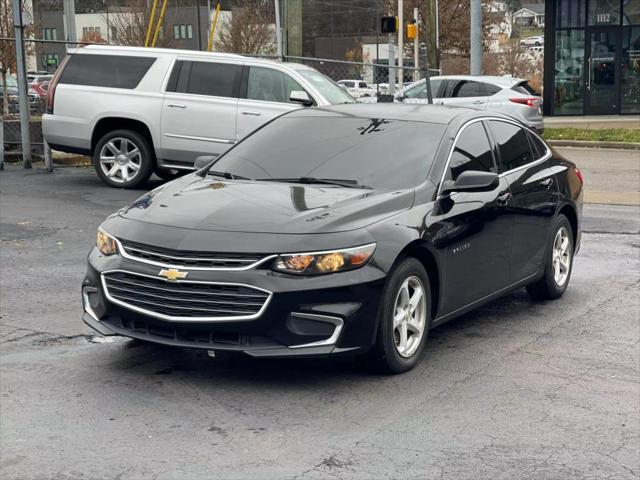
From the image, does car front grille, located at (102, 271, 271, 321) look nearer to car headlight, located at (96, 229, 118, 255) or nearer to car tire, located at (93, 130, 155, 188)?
car headlight, located at (96, 229, 118, 255)

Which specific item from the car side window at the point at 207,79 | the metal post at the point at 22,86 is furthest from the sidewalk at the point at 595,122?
the metal post at the point at 22,86

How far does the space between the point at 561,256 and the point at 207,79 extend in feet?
24.0

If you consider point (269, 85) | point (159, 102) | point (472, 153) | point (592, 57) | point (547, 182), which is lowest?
point (547, 182)

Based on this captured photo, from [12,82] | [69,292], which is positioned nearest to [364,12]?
[12,82]

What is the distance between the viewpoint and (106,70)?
1464cm

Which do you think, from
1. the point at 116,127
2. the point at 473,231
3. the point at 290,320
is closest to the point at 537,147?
the point at 473,231

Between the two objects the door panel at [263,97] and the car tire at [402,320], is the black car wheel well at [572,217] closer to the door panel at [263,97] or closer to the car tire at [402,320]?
the car tire at [402,320]

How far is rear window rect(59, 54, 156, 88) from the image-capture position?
14.6 metres

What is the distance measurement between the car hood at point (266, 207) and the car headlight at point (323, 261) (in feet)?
0.49

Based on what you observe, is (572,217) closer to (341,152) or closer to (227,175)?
(341,152)

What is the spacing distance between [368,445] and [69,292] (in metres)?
4.00

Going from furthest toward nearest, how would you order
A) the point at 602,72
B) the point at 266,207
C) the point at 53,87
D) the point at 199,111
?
the point at 602,72, the point at 53,87, the point at 199,111, the point at 266,207

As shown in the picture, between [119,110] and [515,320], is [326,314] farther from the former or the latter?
[119,110]

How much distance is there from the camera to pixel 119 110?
14.4 metres
